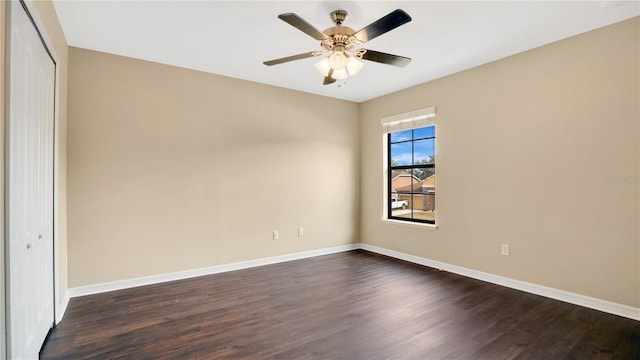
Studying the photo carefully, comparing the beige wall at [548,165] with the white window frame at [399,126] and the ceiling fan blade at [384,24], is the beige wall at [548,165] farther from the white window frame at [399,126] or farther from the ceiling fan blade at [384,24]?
the ceiling fan blade at [384,24]

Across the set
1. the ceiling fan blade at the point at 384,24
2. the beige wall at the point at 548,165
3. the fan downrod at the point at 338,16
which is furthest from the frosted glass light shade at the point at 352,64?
the beige wall at the point at 548,165

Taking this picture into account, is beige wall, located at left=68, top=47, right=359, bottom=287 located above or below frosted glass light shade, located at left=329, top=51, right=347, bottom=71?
below

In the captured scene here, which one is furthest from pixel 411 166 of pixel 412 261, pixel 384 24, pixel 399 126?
pixel 384 24

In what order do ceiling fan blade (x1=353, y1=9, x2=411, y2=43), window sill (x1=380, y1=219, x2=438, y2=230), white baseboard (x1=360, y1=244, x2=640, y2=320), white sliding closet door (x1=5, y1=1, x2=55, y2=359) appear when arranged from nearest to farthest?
white sliding closet door (x1=5, y1=1, x2=55, y2=359)
ceiling fan blade (x1=353, y1=9, x2=411, y2=43)
white baseboard (x1=360, y1=244, x2=640, y2=320)
window sill (x1=380, y1=219, x2=438, y2=230)

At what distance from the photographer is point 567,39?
3.03 metres

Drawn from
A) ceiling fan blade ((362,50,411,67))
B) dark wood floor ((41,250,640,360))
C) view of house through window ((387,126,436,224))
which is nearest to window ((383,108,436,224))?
view of house through window ((387,126,436,224))

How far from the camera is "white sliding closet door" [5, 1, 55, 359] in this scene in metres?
1.54

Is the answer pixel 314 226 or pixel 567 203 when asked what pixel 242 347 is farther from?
pixel 567 203

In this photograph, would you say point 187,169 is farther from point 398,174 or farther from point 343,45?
A: point 398,174

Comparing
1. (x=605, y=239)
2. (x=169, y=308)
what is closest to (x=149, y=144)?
(x=169, y=308)

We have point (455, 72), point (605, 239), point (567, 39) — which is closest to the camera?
point (605, 239)

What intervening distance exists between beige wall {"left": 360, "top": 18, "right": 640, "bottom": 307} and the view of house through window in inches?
11.2

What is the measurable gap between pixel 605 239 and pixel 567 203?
1.36 feet

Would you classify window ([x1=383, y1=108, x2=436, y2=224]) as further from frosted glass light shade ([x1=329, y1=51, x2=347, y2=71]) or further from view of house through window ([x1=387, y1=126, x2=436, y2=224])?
frosted glass light shade ([x1=329, y1=51, x2=347, y2=71])
